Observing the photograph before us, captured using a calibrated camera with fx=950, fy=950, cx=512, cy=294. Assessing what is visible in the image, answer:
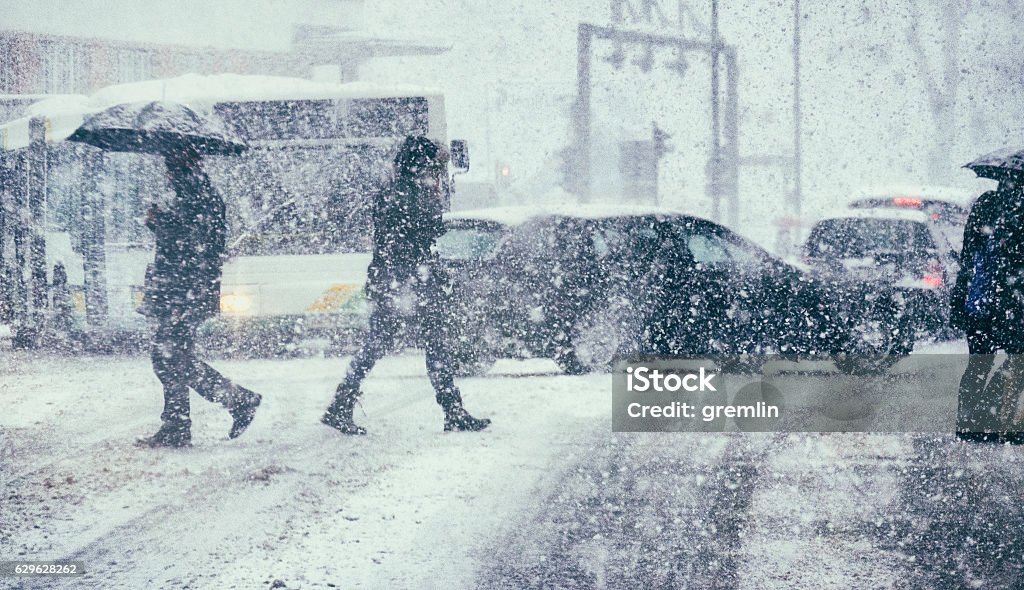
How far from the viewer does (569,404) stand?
6.94 meters

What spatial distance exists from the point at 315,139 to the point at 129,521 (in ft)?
19.7

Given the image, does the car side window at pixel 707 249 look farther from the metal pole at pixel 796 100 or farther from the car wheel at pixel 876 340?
the metal pole at pixel 796 100

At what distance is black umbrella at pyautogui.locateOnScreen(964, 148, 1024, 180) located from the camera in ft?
16.8

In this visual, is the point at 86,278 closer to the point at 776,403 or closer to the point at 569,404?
the point at 569,404

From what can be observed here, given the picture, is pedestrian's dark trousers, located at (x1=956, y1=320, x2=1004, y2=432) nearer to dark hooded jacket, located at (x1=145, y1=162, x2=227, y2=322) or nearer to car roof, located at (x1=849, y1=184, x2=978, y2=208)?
dark hooded jacket, located at (x1=145, y1=162, x2=227, y2=322)

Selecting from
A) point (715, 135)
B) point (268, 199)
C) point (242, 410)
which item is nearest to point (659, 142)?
point (715, 135)

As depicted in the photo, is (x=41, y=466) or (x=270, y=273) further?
(x=270, y=273)

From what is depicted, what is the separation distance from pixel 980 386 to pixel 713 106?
34.4 ft

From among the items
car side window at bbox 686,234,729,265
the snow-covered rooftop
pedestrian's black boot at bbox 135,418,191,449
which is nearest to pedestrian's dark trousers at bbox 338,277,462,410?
pedestrian's black boot at bbox 135,418,191,449

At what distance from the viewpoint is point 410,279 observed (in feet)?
19.0

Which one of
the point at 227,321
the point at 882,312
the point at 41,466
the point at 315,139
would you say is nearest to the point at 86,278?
the point at 227,321

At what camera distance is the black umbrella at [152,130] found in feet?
17.7

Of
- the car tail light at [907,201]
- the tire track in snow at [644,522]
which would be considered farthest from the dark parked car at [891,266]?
the tire track in snow at [644,522]

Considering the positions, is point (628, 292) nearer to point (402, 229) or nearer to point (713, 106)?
point (402, 229)
